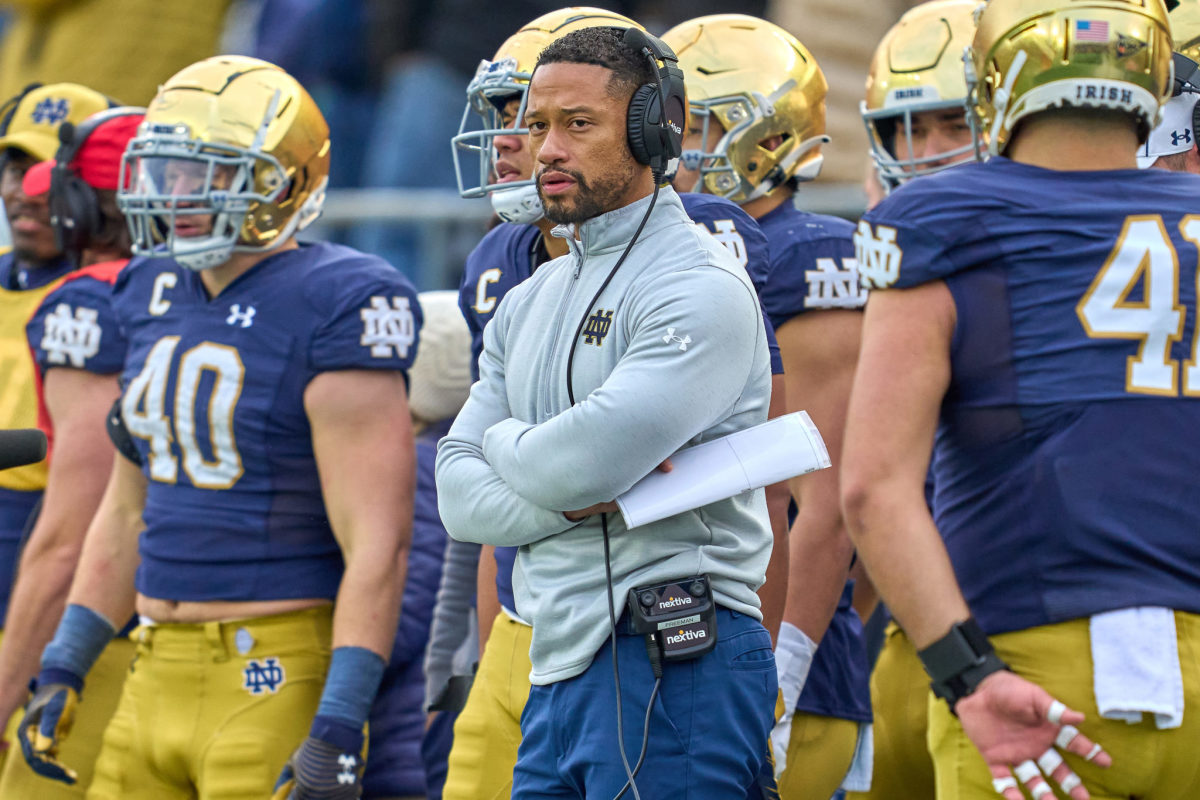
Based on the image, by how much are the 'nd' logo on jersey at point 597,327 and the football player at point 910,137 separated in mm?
1584

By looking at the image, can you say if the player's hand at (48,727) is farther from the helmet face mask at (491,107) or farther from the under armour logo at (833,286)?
the under armour logo at (833,286)

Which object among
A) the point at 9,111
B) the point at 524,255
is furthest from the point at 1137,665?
the point at 9,111

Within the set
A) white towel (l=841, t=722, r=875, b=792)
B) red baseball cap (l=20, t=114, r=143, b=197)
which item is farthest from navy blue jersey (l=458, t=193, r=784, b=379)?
red baseball cap (l=20, t=114, r=143, b=197)

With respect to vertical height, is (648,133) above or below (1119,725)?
above

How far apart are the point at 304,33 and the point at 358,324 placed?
5.10m

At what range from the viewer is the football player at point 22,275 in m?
4.48

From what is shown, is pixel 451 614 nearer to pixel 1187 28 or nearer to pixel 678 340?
pixel 678 340

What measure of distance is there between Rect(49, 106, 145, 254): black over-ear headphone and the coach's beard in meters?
2.44

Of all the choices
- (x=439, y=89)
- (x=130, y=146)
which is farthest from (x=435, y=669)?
(x=439, y=89)

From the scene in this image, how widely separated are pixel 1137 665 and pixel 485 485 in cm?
101

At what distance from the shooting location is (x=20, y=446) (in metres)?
2.22

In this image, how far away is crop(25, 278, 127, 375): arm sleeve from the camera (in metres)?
4.26

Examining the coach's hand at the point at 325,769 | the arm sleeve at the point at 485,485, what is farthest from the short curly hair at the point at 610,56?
the coach's hand at the point at 325,769

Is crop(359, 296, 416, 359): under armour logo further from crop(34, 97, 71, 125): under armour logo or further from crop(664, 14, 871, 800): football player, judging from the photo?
crop(34, 97, 71, 125): under armour logo
